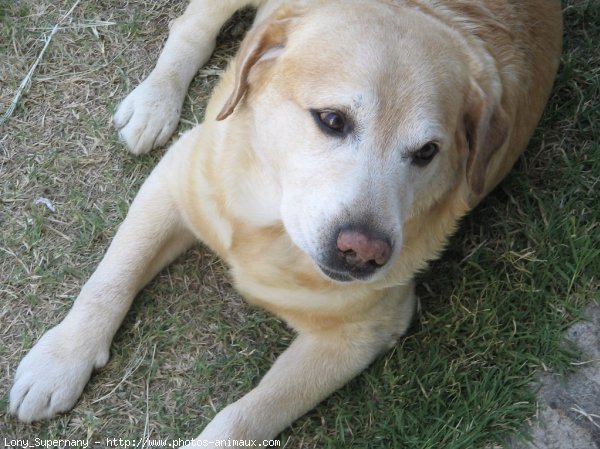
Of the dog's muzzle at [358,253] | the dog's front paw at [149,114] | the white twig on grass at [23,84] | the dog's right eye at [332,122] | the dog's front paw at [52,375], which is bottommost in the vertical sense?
the dog's front paw at [52,375]

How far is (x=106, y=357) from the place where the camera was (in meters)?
3.20

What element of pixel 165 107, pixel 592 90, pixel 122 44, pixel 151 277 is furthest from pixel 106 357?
pixel 592 90

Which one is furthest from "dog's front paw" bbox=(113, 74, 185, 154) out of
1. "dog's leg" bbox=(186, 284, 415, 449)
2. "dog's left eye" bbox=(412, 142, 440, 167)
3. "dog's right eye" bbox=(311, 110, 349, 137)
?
"dog's left eye" bbox=(412, 142, 440, 167)

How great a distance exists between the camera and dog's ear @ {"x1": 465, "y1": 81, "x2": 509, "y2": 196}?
8.82 ft

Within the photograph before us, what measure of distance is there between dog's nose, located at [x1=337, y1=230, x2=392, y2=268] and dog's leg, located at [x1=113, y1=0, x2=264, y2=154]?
1.67m

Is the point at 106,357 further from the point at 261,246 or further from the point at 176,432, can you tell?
the point at 261,246

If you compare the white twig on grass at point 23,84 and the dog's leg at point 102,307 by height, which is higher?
the white twig on grass at point 23,84

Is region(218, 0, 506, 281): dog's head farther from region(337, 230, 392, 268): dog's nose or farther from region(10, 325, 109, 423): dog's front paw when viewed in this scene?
region(10, 325, 109, 423): dog's front paw

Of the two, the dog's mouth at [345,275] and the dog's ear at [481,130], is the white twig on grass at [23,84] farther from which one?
the dog's ear at [481,130]

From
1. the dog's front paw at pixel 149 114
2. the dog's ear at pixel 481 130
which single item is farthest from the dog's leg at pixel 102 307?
the dog's ear at pixel 481 130

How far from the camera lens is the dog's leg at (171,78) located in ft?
12.4

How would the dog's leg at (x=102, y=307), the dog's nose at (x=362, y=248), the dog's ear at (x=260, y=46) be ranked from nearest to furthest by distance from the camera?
the dog's nose at (x=362, y=248) → the dog's ear at (x=260, y=46) → the dog's leg at (x=102, y=307)

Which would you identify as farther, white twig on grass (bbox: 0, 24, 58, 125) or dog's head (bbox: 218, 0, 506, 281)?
white twig on grass (bbox: 0, 24, 58, 125)

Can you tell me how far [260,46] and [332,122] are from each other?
0.44m
